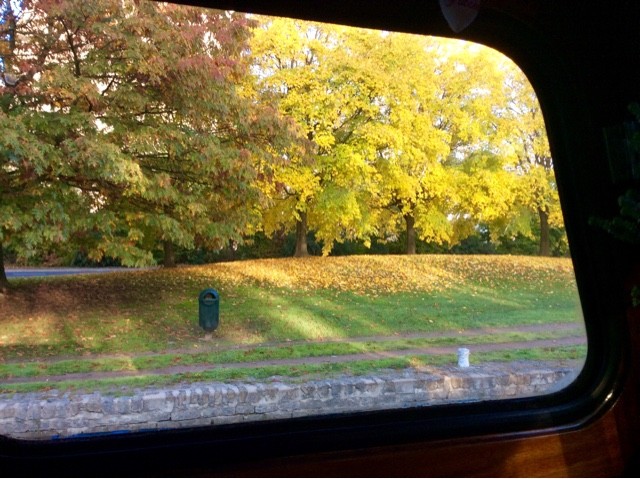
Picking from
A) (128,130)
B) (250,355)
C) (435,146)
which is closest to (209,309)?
(250,355)

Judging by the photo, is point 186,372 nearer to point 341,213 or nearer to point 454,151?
point 341,213

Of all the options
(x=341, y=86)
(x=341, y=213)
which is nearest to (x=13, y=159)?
(x=341, y=213)

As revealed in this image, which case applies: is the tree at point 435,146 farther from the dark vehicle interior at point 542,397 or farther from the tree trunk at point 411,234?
the dark vehicle interior at point 542,397

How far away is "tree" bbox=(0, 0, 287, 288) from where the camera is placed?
2.20 m

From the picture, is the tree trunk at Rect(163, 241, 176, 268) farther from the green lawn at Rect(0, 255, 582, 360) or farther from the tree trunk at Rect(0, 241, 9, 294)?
the tree trunk at Rect(0, 241, 9, 294)

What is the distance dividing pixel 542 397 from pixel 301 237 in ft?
3.94

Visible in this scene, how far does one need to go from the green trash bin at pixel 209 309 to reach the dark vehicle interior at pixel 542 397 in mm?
693

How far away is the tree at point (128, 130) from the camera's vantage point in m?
2.20

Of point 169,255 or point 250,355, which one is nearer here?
point 250,355

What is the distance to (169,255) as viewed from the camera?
2434 mm

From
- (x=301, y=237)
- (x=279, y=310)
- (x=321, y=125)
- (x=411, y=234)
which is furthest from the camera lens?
(x=321, y=125)

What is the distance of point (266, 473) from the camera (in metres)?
1.43

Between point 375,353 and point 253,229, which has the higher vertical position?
point 253,229

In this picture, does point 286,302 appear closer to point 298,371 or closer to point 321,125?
point 298,371
